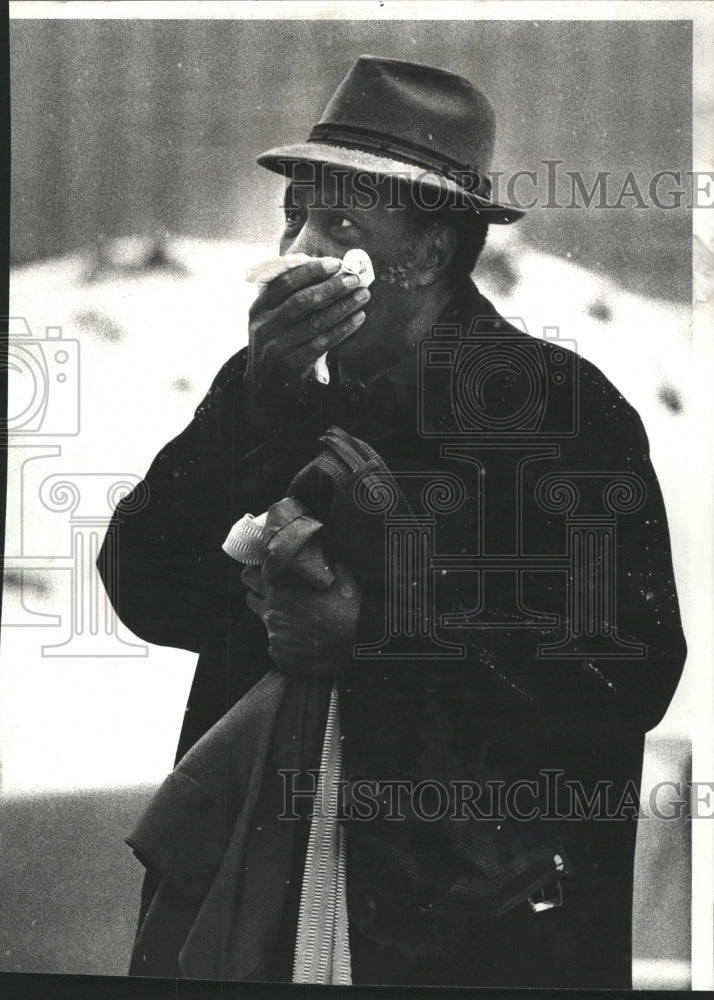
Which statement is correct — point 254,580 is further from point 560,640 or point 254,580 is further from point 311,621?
point 560,640

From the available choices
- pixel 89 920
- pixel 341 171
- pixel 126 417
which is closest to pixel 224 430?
pixel 126 417

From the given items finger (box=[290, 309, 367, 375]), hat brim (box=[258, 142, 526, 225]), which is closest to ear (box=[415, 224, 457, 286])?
hat brim (box=[258, 142, 526, 225])

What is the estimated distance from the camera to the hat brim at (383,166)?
11.4 feet

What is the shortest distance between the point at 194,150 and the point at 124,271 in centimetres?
41

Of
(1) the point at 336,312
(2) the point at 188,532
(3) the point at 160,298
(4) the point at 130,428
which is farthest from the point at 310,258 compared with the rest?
(2) the point at 188,532

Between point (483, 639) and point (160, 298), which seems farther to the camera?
point (160, 298)

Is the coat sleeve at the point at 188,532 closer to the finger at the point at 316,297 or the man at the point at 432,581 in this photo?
the man at the point at 432,581

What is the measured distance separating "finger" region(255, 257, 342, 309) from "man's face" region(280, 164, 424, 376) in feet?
0.10

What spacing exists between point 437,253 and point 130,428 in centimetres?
103

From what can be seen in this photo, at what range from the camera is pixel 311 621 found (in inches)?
136

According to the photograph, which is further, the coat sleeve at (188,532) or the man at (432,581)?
the coat sleeve at (188,532)

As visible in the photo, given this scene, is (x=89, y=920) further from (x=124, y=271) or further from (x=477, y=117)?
(x=477, y=117)

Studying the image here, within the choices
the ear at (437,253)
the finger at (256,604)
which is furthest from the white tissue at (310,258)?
the finger at (256,604)

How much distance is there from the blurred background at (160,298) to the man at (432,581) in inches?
3.3
